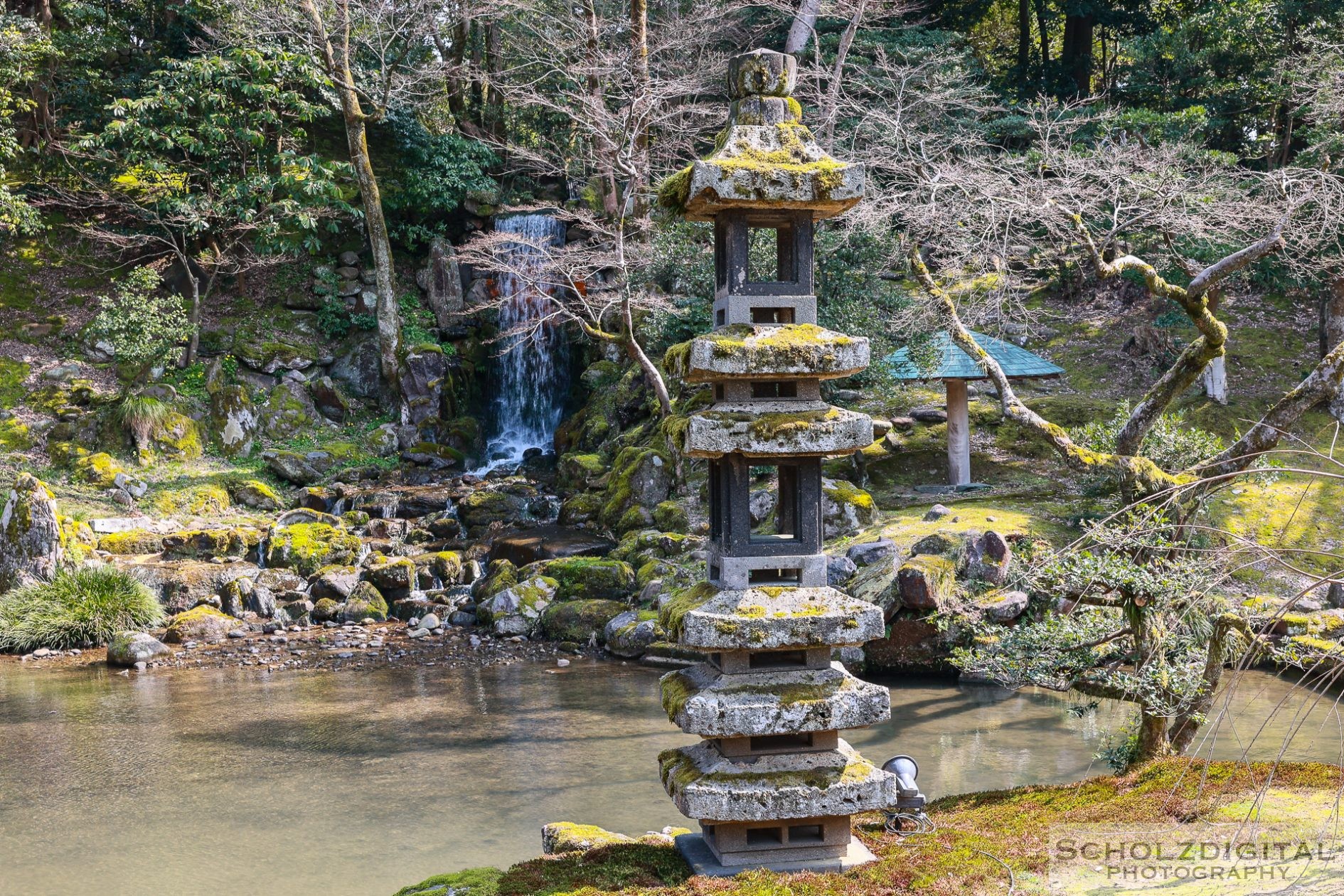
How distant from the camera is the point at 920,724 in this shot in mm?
11945

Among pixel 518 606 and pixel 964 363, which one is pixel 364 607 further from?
pixel 964 363

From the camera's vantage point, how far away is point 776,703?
21.8 ft

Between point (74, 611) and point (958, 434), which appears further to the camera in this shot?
point (958, 434)

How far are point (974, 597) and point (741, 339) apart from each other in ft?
25.1

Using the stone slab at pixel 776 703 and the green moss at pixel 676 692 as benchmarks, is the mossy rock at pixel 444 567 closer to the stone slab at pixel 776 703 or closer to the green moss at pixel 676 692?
the green moss at pixel 676 692

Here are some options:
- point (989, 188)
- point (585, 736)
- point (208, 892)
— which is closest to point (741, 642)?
point (208, 892)

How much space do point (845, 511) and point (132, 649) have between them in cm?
1064

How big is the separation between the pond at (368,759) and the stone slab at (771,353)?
4.59 metres

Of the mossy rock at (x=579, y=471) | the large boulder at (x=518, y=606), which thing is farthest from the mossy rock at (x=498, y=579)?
the mossy rock at (x=579, y=471)

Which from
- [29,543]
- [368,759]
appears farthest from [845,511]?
[29,543]

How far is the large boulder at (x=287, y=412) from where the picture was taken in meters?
24.3

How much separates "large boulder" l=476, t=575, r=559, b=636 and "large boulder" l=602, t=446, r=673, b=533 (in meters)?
2.28

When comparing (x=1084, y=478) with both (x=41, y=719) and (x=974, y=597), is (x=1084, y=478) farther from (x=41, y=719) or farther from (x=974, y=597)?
(x=41, y=719)

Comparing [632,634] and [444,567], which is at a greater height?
[444,567]
